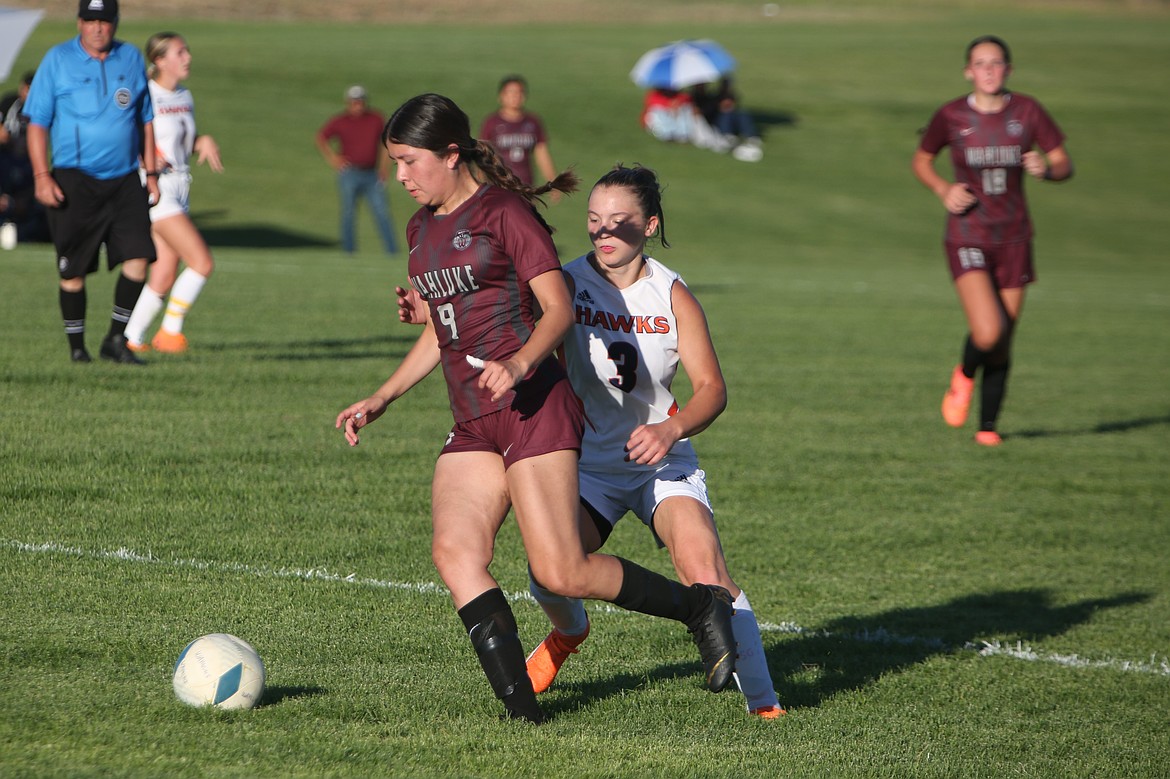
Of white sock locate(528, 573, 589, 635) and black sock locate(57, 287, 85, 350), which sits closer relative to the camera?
white sock locate(528, 573, 589, 635)

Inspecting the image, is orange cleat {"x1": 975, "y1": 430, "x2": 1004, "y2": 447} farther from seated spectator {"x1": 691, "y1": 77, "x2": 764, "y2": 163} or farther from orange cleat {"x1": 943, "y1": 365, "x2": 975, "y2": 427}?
seated spectator {"x1": 691, "y1": 77, "x2": 764, "y2": 163}

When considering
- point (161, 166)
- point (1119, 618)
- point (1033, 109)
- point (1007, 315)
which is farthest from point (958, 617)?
point (161, 166)

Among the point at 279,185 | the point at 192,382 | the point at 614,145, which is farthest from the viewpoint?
the point at 614,145

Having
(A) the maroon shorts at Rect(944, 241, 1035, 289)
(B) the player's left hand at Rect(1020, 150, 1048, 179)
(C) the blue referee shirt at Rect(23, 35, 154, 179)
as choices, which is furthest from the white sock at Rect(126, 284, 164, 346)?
(B) the player's left hand at Rect(1020, 150, 1048, 179)

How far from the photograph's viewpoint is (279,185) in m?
32.1

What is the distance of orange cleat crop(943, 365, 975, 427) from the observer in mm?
11141

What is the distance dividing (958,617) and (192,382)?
5632 mm

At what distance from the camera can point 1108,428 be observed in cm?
1222

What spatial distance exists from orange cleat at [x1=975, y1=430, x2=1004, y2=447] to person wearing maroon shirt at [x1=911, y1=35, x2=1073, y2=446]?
811 millimetres

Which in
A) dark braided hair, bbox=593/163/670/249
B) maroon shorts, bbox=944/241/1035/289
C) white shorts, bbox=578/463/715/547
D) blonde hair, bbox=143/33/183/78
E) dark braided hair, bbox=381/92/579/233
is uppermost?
dark braided hair, bbox=381/92/579/233

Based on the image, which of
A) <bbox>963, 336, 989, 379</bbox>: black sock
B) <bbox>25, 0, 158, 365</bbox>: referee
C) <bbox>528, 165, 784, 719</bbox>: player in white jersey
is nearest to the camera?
<bbox>528, 165, 784, 719</bbox>: player in white jersey

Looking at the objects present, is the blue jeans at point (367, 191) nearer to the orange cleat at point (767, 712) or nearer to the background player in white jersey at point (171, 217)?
the background player in white jersey at point (171, 217)

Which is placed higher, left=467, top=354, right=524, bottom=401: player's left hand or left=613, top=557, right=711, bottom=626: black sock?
left=467, top=354, right=524, bottom=401: player's left hand

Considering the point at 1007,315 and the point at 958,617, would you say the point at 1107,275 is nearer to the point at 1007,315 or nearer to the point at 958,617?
the point at 1007,315
